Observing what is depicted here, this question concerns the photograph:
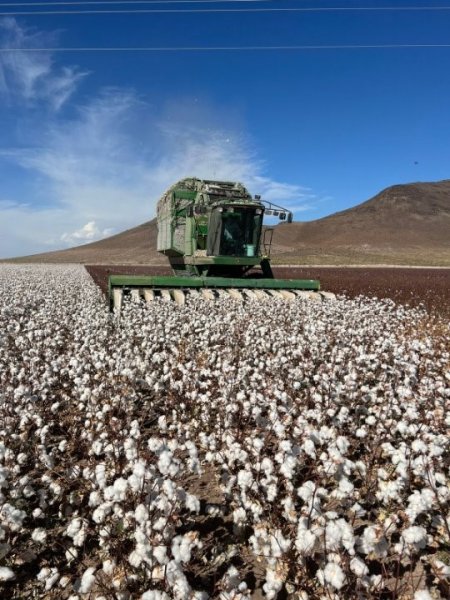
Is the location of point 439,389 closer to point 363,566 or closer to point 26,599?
point 363,566

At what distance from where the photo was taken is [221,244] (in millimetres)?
15789

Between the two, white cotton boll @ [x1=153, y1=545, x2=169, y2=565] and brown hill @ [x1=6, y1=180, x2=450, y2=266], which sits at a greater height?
brown hill @ [x1=6, y1=180, x2=450, y2=266]

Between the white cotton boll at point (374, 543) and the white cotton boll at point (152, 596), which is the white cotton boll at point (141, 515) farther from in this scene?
the white cotton boll at point (374, 543)

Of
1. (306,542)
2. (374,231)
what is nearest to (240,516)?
(306,542)

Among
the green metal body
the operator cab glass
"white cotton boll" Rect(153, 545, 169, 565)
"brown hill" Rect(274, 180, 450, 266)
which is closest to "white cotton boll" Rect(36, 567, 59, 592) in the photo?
"white cotton boll" Rect(153, 545, 169, 565)

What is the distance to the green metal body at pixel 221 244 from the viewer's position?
1452 centimetres

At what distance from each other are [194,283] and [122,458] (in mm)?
10034


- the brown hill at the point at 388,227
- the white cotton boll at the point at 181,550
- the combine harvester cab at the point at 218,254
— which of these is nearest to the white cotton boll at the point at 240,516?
the white cotton boll at the point at 181,550

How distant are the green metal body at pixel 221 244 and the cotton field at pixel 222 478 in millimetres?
5680

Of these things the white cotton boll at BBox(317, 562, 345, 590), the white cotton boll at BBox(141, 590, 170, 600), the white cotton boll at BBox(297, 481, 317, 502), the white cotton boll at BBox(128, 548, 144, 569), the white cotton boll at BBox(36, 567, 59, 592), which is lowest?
the white cotton boll at BBox(36, 567, 59, 592)

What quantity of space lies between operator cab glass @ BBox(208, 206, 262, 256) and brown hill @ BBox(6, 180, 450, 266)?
93978mm

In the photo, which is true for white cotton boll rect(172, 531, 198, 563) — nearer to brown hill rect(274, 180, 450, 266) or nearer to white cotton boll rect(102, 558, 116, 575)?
white cotton boll rect(102, 558, 116, 575)

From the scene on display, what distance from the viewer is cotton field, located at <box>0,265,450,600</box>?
2896 mm

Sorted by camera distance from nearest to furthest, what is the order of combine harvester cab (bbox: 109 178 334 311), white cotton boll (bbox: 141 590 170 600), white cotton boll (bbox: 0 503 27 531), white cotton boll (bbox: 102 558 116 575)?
white cotton boll (bbox: 141 590 170 600) → white cotton boll (bbox: 102 558 116 575) → white cotton boll (bbox: 0 503 27 531) → combine harvester cab (bbox: 109 178 334 311)
